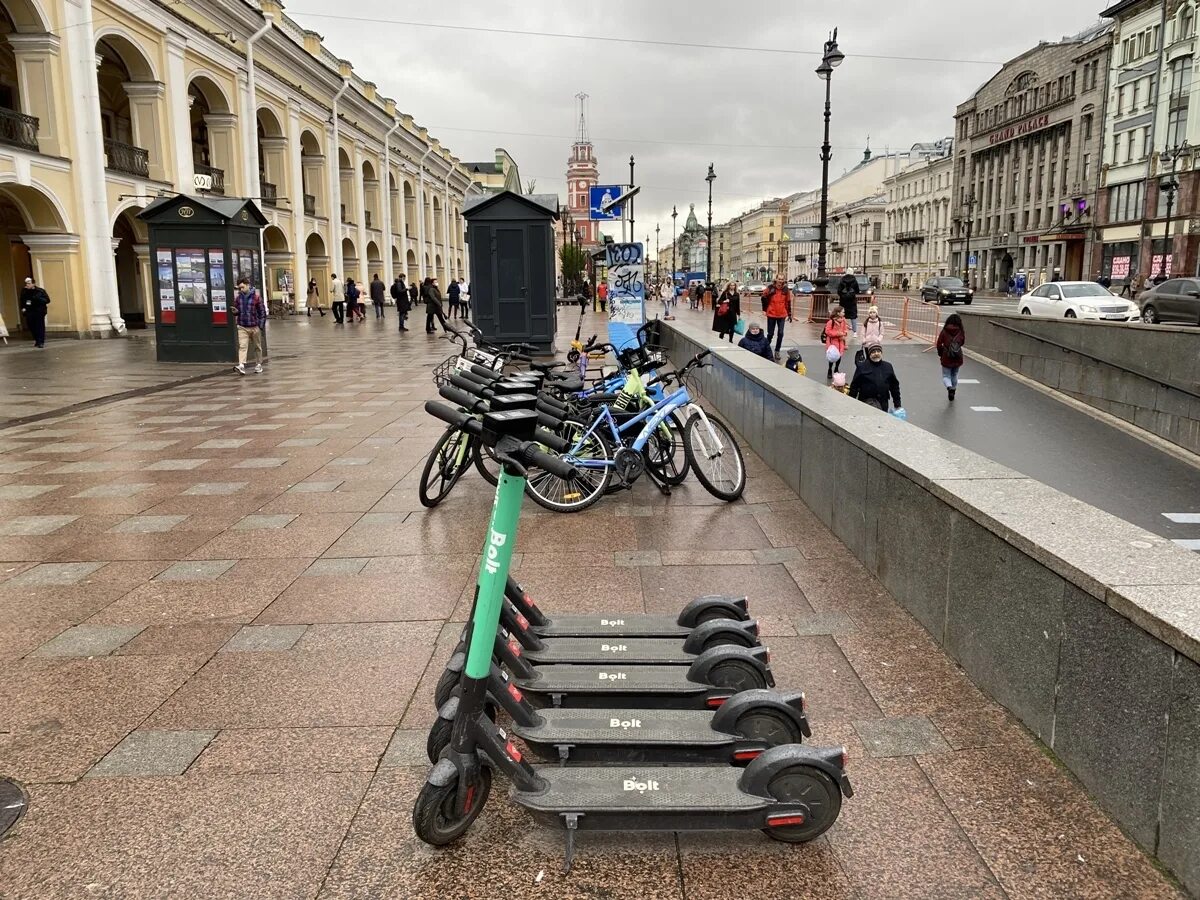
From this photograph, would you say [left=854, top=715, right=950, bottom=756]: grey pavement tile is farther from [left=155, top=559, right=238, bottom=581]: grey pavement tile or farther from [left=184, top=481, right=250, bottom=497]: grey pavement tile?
[left=184, top=481, right=250, bottom=497]: grey pavement tile

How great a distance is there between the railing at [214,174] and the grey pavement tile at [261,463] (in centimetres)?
2492

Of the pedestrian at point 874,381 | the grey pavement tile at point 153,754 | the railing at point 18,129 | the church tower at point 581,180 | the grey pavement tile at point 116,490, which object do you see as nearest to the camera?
the grey pavement tile at point 153,754

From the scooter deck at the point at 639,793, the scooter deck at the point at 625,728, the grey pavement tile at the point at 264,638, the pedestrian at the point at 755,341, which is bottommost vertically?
the grey pavement tile at the point at 264,638

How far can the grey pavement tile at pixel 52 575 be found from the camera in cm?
506

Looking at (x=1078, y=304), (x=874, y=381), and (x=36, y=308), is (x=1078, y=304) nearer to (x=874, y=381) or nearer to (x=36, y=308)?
(x=874, y=381)

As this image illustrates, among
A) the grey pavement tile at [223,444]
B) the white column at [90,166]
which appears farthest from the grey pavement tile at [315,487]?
the white column at [90,166]

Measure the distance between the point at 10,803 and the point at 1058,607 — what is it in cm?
343

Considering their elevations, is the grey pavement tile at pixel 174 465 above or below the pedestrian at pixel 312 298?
below

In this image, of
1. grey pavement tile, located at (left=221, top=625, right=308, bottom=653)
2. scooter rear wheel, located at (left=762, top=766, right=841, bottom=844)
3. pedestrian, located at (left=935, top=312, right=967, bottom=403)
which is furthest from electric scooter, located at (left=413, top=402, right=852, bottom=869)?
pedestrian, located at (left=935, top=312, right=967, bottom=403)

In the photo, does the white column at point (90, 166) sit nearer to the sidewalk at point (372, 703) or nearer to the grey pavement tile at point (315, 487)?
the sidewalk at point (372, 703)

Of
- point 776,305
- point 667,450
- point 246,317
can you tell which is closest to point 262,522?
point 667,450

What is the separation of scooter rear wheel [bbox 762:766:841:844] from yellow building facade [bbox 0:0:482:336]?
18.1 m

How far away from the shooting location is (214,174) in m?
31.0

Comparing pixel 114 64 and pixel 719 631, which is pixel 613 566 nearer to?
pixel 719 631
